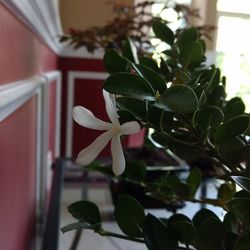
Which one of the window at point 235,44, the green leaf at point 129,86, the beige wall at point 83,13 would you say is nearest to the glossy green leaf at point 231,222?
the green leaf at point 129,86

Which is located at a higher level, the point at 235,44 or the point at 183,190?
the point at 235,44

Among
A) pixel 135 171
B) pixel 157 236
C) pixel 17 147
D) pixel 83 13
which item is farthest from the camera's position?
pixel 83 13

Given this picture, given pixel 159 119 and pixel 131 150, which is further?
pixel 131 150

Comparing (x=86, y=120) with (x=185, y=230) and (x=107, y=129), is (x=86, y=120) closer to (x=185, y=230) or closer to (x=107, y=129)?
(x=107, y=129)

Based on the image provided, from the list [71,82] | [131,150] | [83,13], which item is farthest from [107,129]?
[83,13]

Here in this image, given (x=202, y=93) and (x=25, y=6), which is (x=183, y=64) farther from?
(x=25, y=6)

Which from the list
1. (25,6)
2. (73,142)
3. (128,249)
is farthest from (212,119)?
(73,142)

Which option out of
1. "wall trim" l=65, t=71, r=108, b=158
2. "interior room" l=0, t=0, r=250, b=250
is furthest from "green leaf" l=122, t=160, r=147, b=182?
"wall trim" l=65, t=71, r=108, b=158
